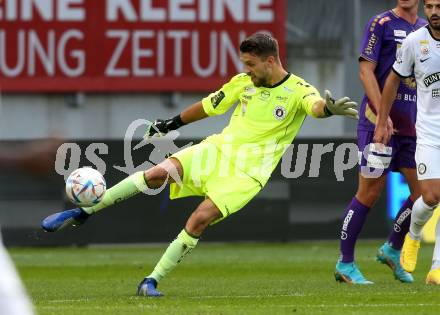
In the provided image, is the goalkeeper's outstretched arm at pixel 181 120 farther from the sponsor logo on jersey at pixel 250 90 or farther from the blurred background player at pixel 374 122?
the blurred background player at pixel 374 122

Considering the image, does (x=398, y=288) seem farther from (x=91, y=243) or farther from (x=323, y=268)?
(x=91, y=243)

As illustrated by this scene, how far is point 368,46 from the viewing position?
392 inches

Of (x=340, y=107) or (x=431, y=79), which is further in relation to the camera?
(x=431, y=79)

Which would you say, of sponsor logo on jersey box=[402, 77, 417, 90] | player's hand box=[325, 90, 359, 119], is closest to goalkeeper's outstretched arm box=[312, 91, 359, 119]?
player's hand box=[325, 90, 359, 119]

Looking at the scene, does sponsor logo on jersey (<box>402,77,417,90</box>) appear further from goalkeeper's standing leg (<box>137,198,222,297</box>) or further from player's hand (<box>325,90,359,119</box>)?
goalkeeper's standing leg (<box>137,198,222,297</box>)

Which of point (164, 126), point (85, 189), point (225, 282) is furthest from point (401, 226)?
point (85, 189)

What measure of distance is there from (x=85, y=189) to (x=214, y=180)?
3.12 ft

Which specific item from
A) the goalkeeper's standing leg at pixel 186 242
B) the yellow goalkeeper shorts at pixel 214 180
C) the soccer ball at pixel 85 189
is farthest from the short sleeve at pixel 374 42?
the soccer ball at pixel 85 189

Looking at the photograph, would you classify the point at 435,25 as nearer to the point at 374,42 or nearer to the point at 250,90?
the point at 374,42

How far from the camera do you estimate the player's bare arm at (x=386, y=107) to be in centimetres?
949

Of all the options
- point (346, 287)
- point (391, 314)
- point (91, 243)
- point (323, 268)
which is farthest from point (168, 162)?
point (91, 243)

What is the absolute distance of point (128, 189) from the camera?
913 centimetres

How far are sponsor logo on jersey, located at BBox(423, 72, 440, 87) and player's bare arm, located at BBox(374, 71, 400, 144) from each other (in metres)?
0.21

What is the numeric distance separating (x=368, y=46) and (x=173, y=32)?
41.7 ft
